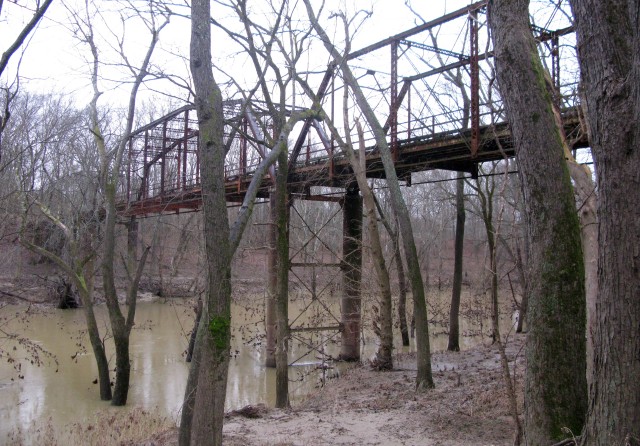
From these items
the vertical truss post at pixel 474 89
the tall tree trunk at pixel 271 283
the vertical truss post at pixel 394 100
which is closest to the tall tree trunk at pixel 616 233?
the vertical truss post at pixel 474 89

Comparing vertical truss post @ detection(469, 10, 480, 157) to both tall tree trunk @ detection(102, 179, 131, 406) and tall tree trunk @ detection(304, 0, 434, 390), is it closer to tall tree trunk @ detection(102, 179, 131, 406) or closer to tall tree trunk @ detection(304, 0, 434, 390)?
tall tree trunk @ detection(304, 0, 434, 390)

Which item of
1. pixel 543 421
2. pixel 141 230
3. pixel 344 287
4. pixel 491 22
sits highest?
pixel 141 230

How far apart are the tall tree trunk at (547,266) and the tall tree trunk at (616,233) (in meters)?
1.14

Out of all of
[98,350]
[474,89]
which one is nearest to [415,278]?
[474,89]

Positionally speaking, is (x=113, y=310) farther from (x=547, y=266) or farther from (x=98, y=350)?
(x=547, y=266)

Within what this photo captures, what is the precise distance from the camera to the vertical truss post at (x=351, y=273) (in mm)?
15836

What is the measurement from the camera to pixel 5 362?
17.1 metres

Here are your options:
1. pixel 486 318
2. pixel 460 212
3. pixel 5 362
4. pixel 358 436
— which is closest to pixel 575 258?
pixel 358 436

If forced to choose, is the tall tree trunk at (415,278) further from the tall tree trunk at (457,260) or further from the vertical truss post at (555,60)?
the tall tree trunk at (457,260)

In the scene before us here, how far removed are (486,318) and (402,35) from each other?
16.9 meters

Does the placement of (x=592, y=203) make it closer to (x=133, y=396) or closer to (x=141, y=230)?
(x=133, y=396)

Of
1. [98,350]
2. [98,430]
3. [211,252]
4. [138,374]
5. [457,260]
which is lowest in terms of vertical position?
[98,430]

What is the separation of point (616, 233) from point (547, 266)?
1359 millimetres

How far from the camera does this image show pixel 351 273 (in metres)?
16.2
